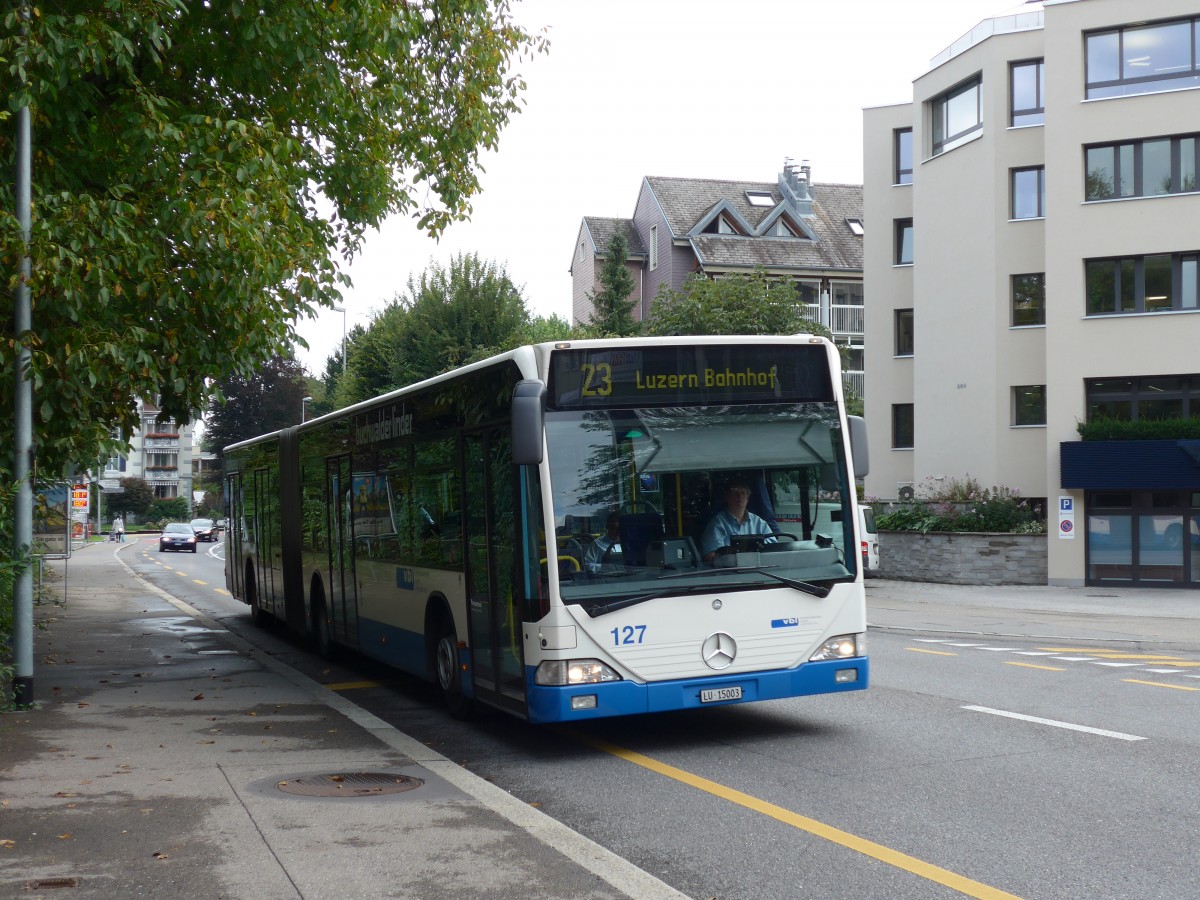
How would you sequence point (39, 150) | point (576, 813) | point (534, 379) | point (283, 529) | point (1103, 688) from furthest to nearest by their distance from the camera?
point (283, 529) → point (1103, 688) → point (39, 150) → point (534, 379) → point (576, 813)

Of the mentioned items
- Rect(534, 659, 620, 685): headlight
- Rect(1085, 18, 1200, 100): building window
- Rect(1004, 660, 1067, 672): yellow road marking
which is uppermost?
Rect(1085, 18, 1200, 100): building window

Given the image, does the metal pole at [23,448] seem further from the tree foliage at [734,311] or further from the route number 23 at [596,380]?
the tree foliage at [734,311]

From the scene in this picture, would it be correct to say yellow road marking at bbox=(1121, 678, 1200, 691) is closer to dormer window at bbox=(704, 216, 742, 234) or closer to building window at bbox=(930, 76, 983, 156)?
building window at bbox=(930, 76, 983, 156)

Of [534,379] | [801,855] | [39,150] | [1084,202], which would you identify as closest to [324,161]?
[39,150]

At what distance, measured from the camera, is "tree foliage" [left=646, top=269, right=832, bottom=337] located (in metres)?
36.6

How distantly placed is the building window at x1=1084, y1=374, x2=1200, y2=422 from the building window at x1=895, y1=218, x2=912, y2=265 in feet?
31.4

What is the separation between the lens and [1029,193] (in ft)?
114

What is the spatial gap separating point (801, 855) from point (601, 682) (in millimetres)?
2643

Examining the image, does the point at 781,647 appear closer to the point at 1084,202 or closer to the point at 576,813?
the point at 576,813

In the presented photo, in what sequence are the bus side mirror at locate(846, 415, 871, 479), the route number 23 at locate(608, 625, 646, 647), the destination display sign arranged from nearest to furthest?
the route number 23 at locate(608, 625, 646, 647) < the destination display sign < the bus side mirror at locate(846, 415, 871, 479)

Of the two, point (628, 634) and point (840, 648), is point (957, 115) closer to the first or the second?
point (840, 648)

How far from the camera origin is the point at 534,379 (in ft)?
28.7

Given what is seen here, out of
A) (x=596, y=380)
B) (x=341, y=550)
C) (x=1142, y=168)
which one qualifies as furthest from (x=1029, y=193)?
(x=596, y=380)

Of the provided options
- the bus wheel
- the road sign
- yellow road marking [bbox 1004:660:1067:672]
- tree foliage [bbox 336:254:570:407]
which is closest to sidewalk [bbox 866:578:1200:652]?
the road sign
